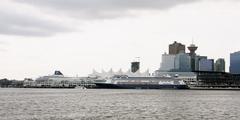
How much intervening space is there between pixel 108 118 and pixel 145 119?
5079mm

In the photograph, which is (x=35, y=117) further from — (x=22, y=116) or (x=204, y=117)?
(x=204, y=117)

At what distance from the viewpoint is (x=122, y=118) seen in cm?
7094

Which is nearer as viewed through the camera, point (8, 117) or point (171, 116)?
point (8, 117)

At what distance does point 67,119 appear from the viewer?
68.6m

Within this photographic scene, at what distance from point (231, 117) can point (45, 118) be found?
25.1m

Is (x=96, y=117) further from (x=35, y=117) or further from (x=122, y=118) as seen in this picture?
(x=35, y=117)

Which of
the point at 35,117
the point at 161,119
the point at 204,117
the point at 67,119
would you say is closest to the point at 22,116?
the point at 35,117

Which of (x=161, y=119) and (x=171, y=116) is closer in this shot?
(x=161, y=119)

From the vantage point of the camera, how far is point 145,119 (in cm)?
6931

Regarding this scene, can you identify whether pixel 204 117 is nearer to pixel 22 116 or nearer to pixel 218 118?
pixel 218 118

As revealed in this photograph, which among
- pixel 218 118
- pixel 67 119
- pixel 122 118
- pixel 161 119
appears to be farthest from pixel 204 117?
pixel 67 119

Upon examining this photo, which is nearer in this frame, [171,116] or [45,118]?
[45,118]

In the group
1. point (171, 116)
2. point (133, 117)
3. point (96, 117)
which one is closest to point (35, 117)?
point (96, 117)

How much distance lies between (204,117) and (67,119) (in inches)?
746
